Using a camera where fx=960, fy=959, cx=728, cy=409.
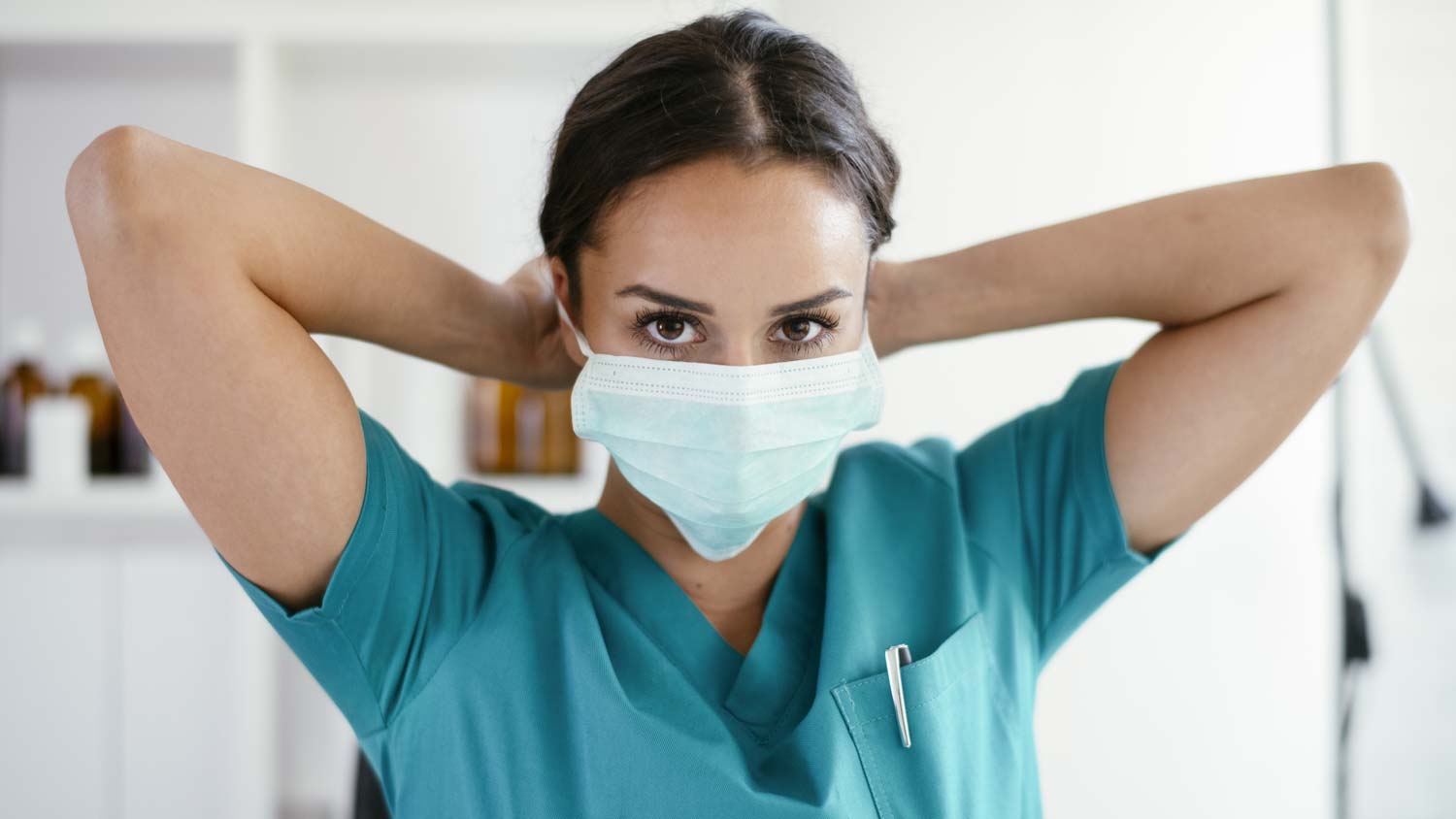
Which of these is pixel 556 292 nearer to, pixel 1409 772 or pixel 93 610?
pixel 93 610

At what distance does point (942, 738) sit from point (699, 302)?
40 cm

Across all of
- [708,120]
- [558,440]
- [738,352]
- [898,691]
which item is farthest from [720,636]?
[558,440]

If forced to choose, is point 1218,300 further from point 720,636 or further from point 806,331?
point 720,636

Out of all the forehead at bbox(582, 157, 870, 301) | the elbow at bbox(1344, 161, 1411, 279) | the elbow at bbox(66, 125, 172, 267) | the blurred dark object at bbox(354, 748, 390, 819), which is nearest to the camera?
the elbow at bbox(66, 125, 172, 267)

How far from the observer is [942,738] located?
2.54 ft

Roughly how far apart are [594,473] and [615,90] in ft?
3.16

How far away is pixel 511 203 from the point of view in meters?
1.75

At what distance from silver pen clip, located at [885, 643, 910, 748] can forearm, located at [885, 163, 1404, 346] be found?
0.31m

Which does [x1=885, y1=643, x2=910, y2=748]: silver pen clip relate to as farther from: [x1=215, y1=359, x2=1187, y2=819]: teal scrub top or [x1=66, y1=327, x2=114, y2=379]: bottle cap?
[x1=66, y1=327, x2=114, y2=379]: bottle cap

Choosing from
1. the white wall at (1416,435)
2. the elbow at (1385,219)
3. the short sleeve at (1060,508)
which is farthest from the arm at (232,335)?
the white wall at (1416,435)

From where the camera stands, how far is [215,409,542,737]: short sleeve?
70cm

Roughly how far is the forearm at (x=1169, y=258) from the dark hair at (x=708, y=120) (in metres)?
0.12

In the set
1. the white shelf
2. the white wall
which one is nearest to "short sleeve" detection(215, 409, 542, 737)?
the white shelf

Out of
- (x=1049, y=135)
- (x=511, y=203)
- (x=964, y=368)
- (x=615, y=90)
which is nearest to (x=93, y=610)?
(x=511, y=203)
